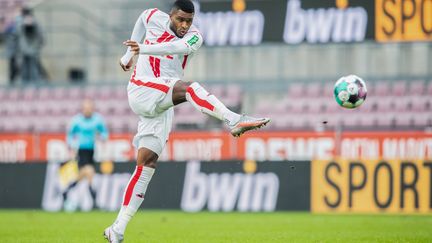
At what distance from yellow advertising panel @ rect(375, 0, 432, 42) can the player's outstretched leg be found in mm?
10613

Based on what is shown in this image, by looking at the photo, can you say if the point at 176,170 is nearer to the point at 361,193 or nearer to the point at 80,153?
the point at 80,153

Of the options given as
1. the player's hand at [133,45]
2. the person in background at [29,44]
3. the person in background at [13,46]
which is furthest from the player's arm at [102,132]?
the player's hand at [133,45]

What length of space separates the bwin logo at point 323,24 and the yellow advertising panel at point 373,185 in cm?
403

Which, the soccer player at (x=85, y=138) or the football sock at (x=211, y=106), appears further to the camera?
the soccer player at (x=85, y=138)

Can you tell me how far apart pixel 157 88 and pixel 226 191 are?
27.5 feet

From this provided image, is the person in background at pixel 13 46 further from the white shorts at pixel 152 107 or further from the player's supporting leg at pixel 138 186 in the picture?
the player's supporting leg at pixel 138 186

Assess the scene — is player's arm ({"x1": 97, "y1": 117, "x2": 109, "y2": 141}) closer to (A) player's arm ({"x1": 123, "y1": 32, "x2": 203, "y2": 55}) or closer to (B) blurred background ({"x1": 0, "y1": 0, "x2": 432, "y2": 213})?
(B) blurred background ({"x1": 0, "y1": 0, "x2": 432, "y2": 213})

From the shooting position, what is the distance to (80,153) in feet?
58.6

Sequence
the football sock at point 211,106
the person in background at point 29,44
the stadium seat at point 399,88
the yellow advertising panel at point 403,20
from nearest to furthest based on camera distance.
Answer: the football sock at point 211,106 < the yellow advertising panel at point 403,20 < the stadium seat at point 399,88 < the person in background at point 29,44

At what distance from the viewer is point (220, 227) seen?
13109mm

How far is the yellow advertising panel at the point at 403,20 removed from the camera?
733 inches

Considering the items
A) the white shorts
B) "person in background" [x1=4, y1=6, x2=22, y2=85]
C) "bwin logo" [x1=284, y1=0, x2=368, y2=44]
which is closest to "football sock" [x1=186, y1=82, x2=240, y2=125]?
the white shorts

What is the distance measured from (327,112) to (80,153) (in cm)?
721

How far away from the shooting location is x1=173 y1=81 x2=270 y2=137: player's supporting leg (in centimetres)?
860
